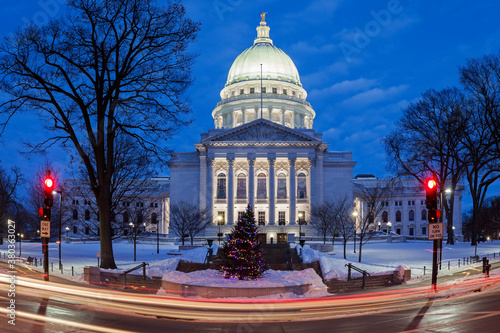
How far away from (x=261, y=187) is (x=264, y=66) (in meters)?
33.0

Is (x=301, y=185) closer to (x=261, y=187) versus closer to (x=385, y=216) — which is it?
(x=261, y=187)

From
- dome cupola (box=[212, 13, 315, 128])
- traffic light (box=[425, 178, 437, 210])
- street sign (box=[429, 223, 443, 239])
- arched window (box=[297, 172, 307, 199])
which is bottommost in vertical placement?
street sign (box=[429, 223, 443, 239])

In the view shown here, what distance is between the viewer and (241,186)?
75062mm

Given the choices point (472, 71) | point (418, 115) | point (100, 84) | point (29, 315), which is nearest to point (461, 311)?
point (29, 315)

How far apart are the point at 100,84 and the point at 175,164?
5056 centimetres

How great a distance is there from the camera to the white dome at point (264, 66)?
320 ft

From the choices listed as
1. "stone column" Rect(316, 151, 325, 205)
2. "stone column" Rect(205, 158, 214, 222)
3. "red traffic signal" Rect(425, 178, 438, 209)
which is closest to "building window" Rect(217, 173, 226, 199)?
"stone column" Rect(205, 158, 214, 222)

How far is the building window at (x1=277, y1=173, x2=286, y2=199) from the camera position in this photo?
74.6m

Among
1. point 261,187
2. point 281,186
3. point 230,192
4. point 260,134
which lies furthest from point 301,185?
point 230,192

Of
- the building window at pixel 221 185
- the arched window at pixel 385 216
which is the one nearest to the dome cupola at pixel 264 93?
the building window at pixel 221 185

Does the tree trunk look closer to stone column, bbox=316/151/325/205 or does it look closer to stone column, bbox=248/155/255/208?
stone column, bbox=248/155/255/208

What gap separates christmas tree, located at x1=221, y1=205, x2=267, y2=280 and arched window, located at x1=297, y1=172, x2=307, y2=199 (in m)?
55.4

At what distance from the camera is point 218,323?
1132cm

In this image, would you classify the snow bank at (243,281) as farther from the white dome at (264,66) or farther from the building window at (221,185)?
the white dome at (264,66)
